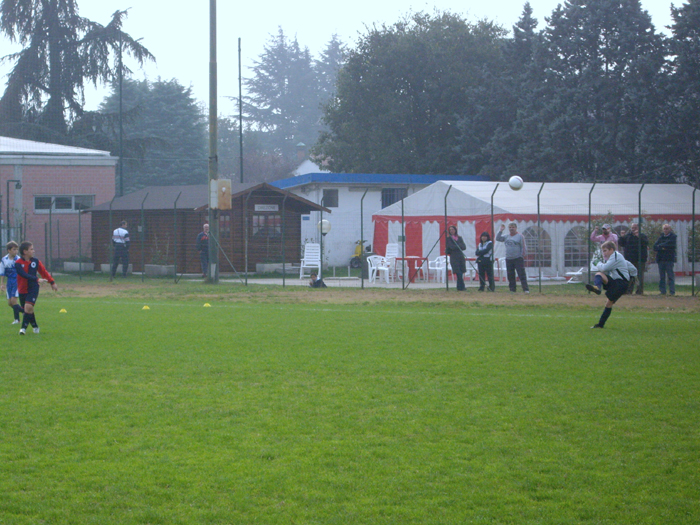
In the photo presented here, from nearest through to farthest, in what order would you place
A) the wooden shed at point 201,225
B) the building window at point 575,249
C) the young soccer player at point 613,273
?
the young soccer player at point 613,273 < the building window at point 575,249 < the wooden shed at point 201,225

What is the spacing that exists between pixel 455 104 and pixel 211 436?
42989mm

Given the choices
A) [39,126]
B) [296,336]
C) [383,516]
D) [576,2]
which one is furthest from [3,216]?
[383,516]

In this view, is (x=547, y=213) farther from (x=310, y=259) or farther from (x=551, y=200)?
(x=310, y=259)

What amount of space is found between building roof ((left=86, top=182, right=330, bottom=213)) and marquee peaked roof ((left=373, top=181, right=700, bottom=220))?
4260mm

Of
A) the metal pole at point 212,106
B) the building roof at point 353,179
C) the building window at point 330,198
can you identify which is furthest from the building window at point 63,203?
the metal pole at point 212,106

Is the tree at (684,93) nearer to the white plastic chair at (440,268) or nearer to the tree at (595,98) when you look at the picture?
the tree at (595,98)

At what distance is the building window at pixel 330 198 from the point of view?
35.6m

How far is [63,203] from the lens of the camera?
33.8m

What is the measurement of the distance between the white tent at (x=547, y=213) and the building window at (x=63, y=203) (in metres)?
13.7

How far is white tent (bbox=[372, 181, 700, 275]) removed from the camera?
25688 millimetres

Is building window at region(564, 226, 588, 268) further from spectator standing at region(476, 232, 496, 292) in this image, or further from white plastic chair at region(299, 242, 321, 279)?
white plastic chair at region(299, 242, 321, 279)

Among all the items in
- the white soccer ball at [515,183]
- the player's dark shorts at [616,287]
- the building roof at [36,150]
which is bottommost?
the player's dark shorts at [616,287]

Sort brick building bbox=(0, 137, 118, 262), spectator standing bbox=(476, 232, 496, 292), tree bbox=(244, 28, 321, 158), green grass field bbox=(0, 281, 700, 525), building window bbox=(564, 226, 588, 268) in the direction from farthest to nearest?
tree bbox=(244, 28, 321, 158) < brick building bbox=(0, 137, 118, 262) < building window bbox=(564, 226, 588, 268) < spectator standing bbox=(476, 232, 496, 292) < green grass field bbox=(0, 281, 700, 525)

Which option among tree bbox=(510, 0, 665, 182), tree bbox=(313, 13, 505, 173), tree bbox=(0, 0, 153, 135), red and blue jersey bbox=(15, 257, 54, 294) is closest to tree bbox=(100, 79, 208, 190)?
tree bbox=(0, 0, 153, 135)
